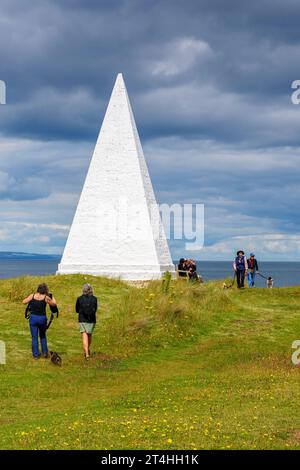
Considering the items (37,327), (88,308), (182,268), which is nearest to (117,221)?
(182,268)

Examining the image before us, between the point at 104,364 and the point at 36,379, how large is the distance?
2.37 meters

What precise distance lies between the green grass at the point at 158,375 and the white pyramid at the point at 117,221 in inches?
188

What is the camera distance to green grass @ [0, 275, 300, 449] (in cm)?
866

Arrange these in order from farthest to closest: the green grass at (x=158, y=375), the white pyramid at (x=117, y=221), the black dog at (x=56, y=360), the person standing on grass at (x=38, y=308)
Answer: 1. the white pyramid at (x=117, y=221)
2. the person standing on grass at (x=38, y=308)
3. the black dog at (x=56, y=360)
4. the green grass at (x=158, y=375)

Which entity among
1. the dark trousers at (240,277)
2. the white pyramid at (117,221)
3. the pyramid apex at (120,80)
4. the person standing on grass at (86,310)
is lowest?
the person standing on grass at (86,310)

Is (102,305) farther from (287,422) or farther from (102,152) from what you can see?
(287,422)

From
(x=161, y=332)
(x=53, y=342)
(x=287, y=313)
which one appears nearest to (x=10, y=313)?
(x=53, y=342)

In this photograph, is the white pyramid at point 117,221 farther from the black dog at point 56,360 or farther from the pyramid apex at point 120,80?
the black dog at point 56,360

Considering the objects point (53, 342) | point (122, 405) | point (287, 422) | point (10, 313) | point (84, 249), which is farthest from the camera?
point (84, 249)

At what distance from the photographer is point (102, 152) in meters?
33.9

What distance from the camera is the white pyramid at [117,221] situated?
3256 cm

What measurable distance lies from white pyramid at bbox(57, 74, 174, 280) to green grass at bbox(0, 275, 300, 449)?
4782 mm

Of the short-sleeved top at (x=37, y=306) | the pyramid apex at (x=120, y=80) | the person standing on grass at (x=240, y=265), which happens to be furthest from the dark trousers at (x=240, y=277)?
the short-sleeved top at (x=37, y=306)

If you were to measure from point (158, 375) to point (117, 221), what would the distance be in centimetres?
1864
